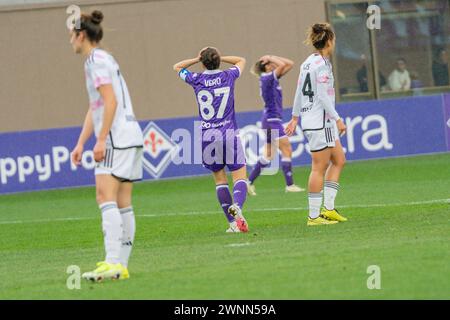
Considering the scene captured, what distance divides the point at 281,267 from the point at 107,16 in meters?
22.8

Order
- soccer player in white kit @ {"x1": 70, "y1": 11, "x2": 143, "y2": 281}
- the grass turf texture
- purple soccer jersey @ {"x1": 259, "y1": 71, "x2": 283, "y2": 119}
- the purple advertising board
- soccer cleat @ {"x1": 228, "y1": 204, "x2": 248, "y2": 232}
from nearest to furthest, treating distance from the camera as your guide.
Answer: the grass turf texture
soccer player in white kit @ {"x1": 70, "y1": 11, "x2": 143, "y2": 281}
soccer cleat @ {"x1": 228, "y1": 204, "x2": 248, "y2": 232}
purple soccer jersey @ {"x1": 259, "y1": 71, "x2": 283, "y2": 119}
the purple advertising board

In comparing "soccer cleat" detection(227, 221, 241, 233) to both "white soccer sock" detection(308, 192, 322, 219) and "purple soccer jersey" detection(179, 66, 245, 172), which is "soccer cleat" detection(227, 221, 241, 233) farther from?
"white soccer sock" detection(308, 192, 322, 219)

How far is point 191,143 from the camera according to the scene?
2698 cm

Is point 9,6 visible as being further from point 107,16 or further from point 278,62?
point 278,62

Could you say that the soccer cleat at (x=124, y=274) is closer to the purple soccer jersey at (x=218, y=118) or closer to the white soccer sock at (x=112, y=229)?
the white soccer sock at (x=112, y=229)

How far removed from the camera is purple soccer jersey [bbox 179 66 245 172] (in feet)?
49.6

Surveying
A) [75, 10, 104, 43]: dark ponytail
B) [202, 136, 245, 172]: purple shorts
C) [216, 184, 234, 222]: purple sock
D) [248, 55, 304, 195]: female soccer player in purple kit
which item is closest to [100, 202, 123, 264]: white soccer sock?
[75, 10, 104, 43]: dark ponytail

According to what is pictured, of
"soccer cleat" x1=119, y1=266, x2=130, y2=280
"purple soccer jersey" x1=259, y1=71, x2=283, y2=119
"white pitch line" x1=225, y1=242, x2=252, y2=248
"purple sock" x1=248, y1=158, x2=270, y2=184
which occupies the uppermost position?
"purple soccer jersey" x1=259, y1=71, x2=283, y2=119

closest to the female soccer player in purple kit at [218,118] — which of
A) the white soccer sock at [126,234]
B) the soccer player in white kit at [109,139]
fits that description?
the white soccer sock at [126,234]

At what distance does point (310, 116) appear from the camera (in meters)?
15.2

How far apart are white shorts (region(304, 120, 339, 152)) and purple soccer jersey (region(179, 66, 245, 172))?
86 cm

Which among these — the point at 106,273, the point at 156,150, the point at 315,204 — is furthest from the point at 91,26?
the point at 156,150

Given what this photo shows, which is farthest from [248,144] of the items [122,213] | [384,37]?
[122,213]

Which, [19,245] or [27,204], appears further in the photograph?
[27,204]
